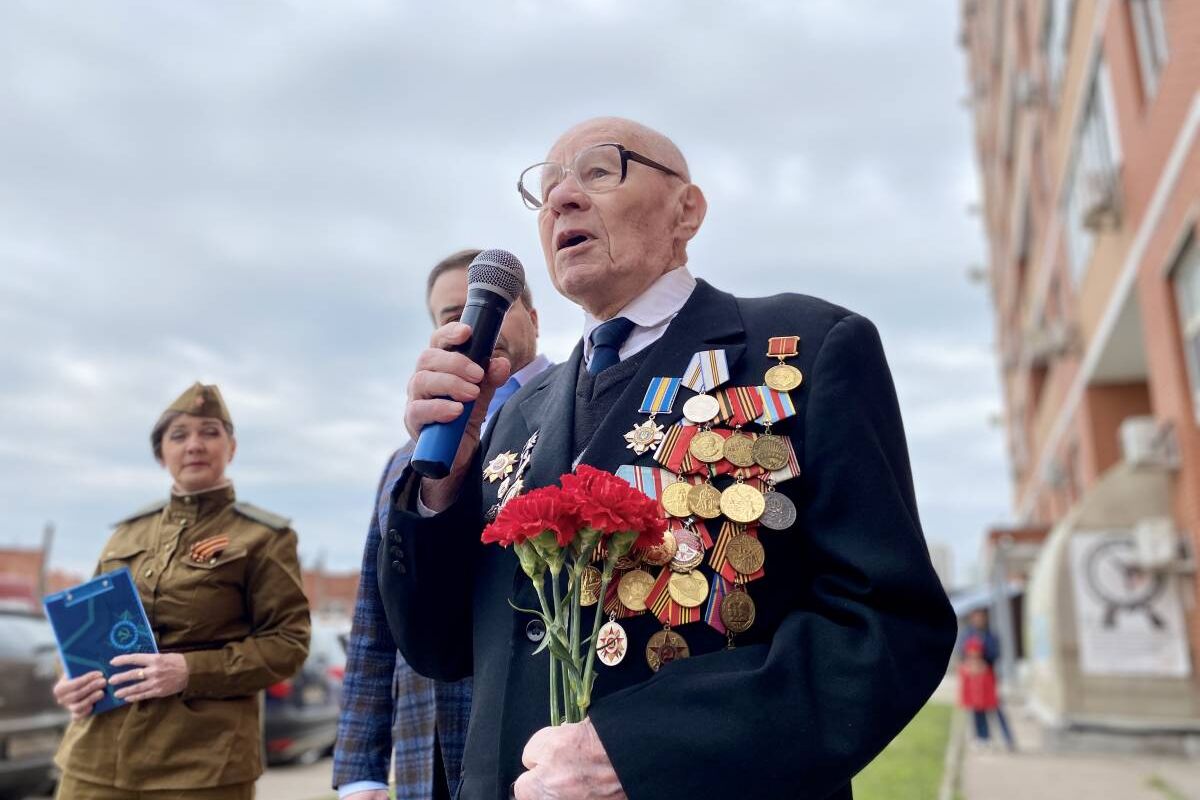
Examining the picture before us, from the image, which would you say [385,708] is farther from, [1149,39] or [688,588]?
[1149,39]

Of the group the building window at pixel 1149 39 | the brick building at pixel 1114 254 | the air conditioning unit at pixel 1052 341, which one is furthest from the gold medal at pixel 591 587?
the air conditioning unit at pixel 1052 341

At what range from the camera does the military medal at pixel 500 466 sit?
2.16 m

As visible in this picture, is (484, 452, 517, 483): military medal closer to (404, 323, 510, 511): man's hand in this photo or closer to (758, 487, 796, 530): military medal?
(404, 323, 510, 511): man's hand

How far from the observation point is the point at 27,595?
30016 millimetres

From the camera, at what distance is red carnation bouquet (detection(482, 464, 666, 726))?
152 centimetres

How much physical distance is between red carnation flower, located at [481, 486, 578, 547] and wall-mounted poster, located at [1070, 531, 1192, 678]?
43.8 feet

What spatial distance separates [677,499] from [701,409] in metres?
0.19

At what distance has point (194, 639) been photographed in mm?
3607

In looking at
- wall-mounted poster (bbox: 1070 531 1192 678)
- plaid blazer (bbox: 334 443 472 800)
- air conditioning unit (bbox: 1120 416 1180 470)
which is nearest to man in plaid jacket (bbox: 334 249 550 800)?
plaid blazer (bbox: 334 443 472 800)

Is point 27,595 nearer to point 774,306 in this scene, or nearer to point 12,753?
point 12,753

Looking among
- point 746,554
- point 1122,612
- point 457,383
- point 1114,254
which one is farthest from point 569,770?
point 1114,254

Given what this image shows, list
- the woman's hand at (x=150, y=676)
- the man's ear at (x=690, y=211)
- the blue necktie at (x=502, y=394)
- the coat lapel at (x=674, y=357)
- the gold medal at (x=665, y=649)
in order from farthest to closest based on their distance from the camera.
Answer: the woman's hand at (x=150, y=676), the blue necktie at (x=502, y=394), the man's ear at (x=690, y=211), the coat lapel at (x=674, y=357), the gold medal at (x=665, y=649)

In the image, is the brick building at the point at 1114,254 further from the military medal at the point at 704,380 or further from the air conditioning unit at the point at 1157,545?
the military medal at the point at 704,380

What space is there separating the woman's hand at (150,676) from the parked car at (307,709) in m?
5.62
